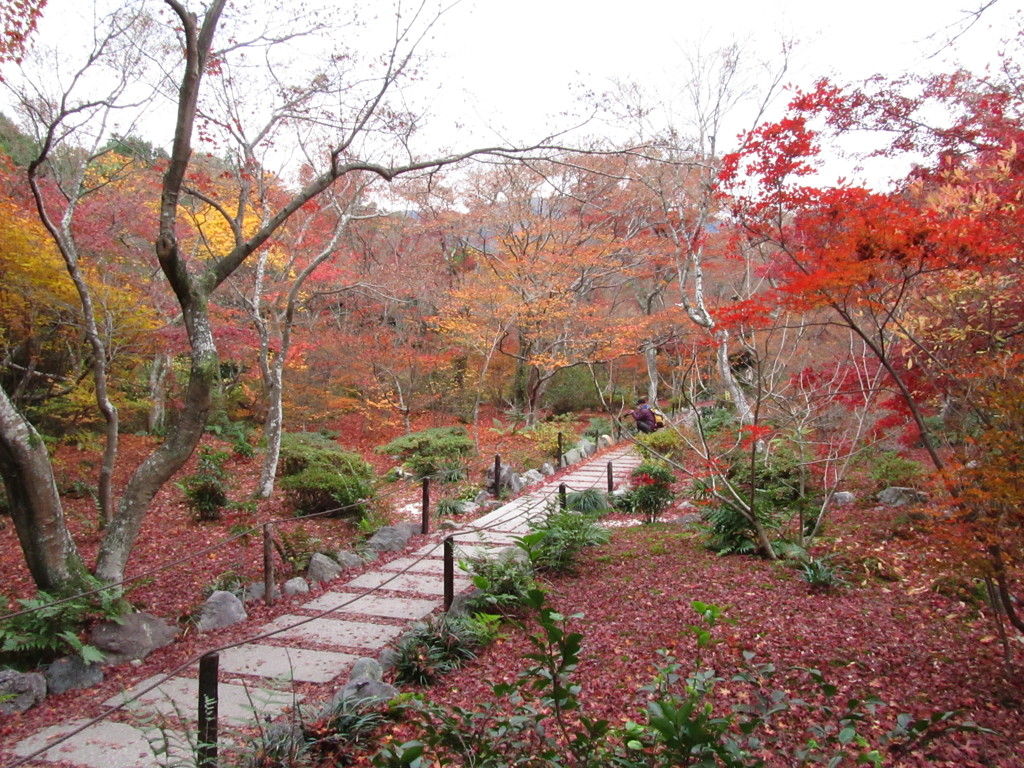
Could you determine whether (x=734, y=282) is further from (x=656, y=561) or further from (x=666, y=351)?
(x=656, y=561)

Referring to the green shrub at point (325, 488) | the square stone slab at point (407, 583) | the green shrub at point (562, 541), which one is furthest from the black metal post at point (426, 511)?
the green shrub at point (562, 541)

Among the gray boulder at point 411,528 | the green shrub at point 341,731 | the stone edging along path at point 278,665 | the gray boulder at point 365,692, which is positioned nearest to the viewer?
the green shrub at point 341,731

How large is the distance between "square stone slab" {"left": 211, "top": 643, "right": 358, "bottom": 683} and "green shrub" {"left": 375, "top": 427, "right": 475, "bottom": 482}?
20.5ft

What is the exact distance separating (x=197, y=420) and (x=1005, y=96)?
9.11 metres

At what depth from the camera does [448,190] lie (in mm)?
16844

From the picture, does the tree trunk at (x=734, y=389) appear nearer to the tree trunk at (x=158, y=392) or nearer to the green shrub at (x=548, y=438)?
the green shrub at (x=548, y=438)

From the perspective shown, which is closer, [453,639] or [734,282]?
[453,639]

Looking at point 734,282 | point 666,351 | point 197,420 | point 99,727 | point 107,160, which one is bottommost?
point 99,727

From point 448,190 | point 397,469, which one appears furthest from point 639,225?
point 397,469

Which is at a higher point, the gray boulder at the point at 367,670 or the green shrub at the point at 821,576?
the green shrub at the point at 821,576

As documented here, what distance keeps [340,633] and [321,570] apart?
1.40 m

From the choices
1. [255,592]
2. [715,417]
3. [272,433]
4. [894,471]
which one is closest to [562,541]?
[255,592]

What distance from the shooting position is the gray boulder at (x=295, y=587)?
5.54 meters

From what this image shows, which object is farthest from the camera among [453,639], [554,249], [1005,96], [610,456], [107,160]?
[554,249]
